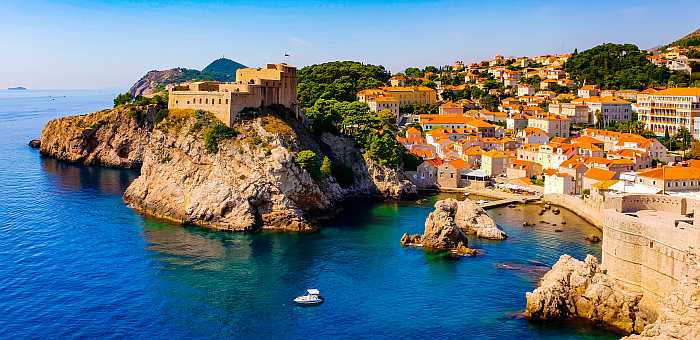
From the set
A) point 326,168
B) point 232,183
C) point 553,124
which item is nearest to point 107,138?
point 326,168

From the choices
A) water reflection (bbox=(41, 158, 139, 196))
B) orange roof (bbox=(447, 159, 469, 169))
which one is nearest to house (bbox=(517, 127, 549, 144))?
orange roof (bbox=(447, 159, 469, 169))

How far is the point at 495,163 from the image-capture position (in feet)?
232

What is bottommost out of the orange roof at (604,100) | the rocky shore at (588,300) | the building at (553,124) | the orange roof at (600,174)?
the rocky shore at (588,300)

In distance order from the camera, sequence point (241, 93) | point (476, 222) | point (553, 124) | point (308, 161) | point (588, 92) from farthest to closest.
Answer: point (588, 92)
point (553, 124)
point (241, 93)
point (308, 161)
point (476, 222)

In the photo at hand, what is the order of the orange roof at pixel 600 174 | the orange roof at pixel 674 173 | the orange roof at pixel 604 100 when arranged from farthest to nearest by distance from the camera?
1. the orange roof at pixel 604 100
2. the orange roof at pixel 600 174
3. the orange roof at pixel 674 173

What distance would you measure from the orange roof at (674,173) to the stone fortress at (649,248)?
68.0 feet

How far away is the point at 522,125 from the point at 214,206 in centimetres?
5452

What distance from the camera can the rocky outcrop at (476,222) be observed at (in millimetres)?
48162

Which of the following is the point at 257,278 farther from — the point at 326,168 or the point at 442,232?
the point at 326,168

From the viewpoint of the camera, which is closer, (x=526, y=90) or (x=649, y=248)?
(x=649, y=248)

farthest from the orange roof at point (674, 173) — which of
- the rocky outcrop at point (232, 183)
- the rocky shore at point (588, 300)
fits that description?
the rocky outcrop at point (232, 183)

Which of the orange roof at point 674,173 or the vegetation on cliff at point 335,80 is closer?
the orange roof at point 674,173

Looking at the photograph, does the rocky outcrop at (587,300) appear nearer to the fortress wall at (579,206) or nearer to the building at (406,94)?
the fortress wall at (579,206)

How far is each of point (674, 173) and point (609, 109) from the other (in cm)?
3939
